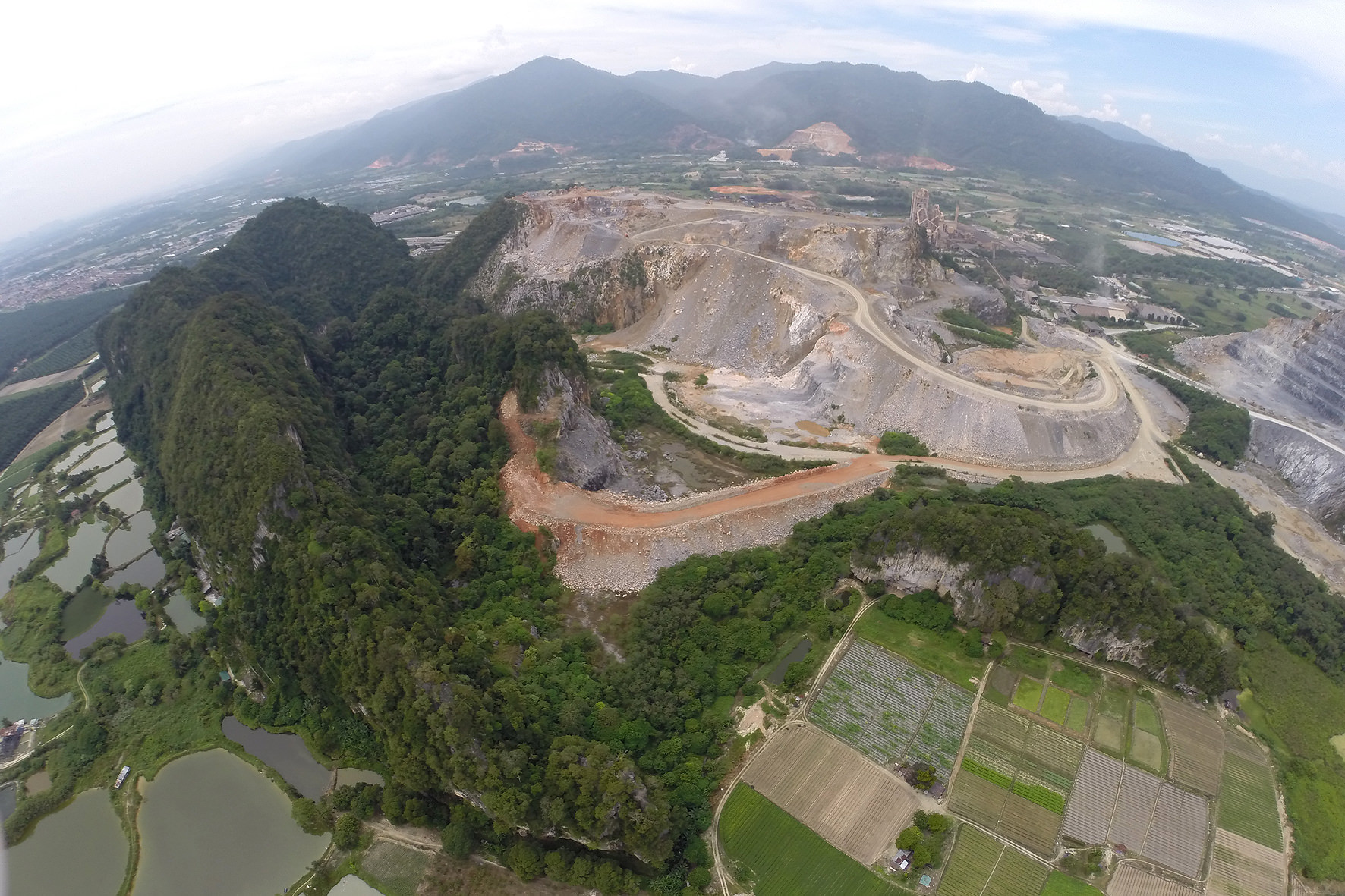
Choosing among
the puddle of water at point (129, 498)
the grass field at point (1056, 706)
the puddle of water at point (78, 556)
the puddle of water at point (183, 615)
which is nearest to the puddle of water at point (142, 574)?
the puddle of water at point (78, 556)

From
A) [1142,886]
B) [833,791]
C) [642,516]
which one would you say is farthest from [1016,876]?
[642,516]

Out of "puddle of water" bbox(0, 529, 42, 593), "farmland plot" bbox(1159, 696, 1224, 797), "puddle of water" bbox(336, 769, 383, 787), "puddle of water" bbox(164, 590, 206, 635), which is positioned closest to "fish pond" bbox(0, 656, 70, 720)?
"puddle of water" bbox(164, 590, 206, 635)

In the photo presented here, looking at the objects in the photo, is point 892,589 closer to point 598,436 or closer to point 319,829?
point 598,436

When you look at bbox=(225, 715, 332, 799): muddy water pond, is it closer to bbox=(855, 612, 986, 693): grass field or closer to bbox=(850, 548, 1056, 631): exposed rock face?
bbox=(855, 612, 986, 693): grass field

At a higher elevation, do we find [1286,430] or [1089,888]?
[1286,430]

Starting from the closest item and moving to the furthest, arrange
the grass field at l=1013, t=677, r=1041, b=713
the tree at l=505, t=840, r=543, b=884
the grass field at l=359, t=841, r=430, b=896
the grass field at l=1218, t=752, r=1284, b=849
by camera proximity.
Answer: the tree at l=505, t=840, r=543, b=884 < the grass field at l=359, t=841, r=430, b=896 < the grass field at l=1218, t=752, r=1284, b=849 < the grass field at l=1013, t=677, r=1041, b=713

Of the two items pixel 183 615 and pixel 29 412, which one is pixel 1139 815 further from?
pixel 29 412

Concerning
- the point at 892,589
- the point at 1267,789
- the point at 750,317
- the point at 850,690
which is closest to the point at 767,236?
the point at 750,317
